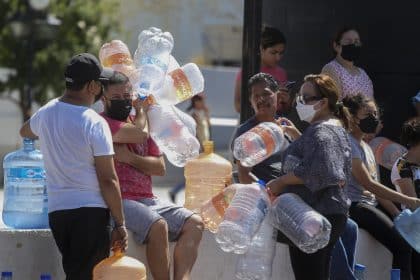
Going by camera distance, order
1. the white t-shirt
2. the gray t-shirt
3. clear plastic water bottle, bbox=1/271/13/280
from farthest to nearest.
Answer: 1. the gray t-shirt
2. clear plastic water bottle, bbox=1/271/13/280
3. the white t-shirt

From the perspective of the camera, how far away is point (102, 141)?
638 centimetres

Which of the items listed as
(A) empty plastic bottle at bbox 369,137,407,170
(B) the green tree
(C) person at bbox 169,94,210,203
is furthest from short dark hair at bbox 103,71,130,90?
(B) the green tree

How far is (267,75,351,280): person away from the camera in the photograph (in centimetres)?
679

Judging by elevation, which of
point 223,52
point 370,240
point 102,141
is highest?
point 102,141

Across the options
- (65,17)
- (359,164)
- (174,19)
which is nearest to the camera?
(359,164)

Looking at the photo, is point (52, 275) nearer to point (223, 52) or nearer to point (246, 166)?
point (246, 166)

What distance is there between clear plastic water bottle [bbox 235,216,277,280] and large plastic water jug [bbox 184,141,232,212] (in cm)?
76

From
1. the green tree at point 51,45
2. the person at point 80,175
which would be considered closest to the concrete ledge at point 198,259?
the person at point 80,175

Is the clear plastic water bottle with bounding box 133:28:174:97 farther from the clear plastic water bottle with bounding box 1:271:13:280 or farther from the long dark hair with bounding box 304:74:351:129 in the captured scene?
the clear plastic water bottle with bounding box 1:271:13:280

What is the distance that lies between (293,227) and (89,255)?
1371 millimetres

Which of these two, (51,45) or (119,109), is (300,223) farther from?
(51,45)

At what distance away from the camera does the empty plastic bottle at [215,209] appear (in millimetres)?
7379

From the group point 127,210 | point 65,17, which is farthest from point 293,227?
point 65,17

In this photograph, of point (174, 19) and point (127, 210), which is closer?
point (127, 210)
